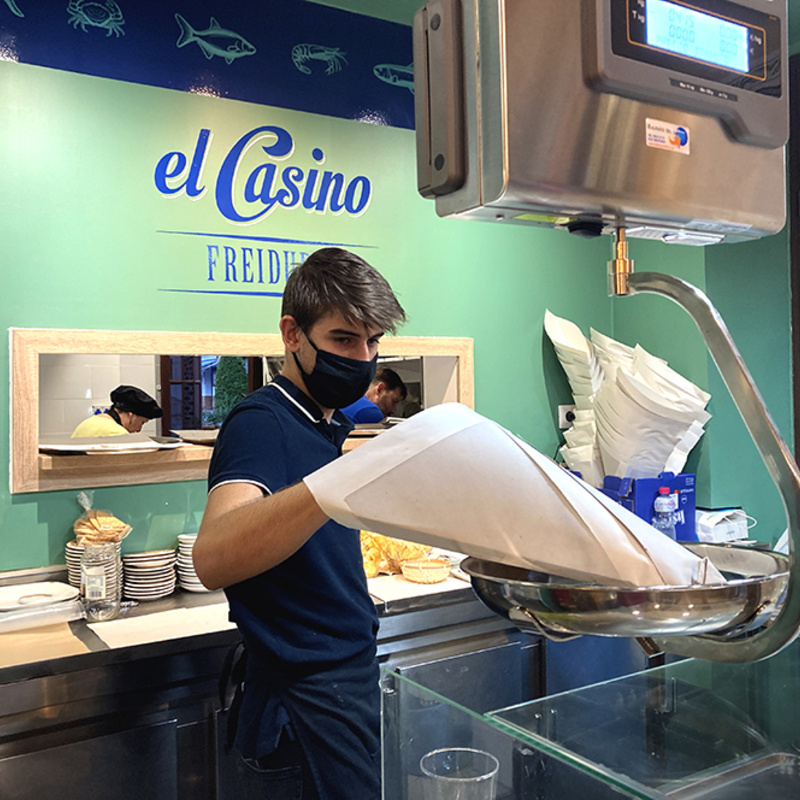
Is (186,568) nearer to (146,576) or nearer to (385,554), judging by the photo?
(146,576)

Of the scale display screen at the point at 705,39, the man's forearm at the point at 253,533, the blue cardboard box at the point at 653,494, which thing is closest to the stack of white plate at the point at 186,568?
the man's forearm at the point at 253,533

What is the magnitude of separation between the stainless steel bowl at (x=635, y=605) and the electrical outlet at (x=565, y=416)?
9.19 feet

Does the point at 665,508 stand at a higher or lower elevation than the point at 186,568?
higher

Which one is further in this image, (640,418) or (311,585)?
(640,418)

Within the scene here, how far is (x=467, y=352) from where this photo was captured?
3174mm

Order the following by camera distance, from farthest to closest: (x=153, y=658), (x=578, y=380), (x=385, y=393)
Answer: (x=578, y=380), (x=385, y=393), (x=153, y=658)

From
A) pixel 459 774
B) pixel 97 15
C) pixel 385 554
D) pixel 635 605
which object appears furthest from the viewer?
pixel 385 554

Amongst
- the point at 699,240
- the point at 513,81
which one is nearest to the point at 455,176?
the point at 513,81

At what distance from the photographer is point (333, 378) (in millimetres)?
1667

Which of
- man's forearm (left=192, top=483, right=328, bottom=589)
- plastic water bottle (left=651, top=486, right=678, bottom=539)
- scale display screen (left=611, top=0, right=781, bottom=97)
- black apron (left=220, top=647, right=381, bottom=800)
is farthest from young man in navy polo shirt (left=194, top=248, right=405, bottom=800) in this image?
plastic water bottle (left=651, top=486, right=678, bottom=539)

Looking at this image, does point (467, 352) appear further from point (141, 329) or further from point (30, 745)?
point (30, 745)

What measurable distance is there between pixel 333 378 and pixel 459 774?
0.91m

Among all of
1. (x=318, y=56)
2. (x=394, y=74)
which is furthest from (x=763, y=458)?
(x=394, y=74)

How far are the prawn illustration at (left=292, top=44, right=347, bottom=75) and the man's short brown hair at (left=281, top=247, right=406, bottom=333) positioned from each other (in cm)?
144
